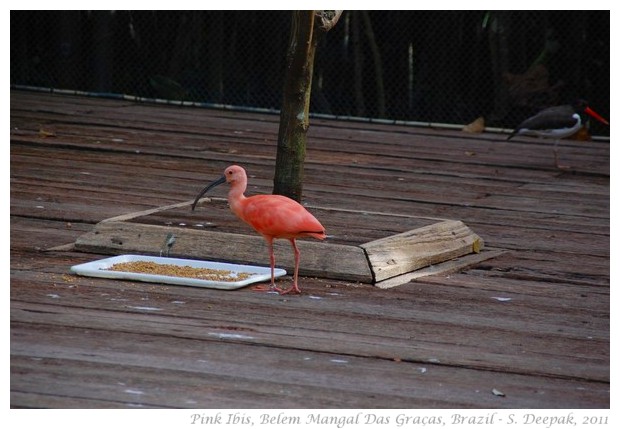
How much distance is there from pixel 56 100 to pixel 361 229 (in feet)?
22.6

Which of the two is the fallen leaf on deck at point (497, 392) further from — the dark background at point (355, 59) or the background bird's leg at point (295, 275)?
the dark background at point (355, 59)

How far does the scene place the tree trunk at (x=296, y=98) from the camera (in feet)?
18.2

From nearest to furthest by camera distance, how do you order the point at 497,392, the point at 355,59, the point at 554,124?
the point at 497,392
the point at 554,124
the point at 355,59

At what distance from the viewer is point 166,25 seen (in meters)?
12.9

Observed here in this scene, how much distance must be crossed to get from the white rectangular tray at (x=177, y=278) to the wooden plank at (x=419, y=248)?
431 millimetres

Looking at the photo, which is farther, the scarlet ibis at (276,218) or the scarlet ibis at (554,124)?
the scarlet ibis at (554,124)

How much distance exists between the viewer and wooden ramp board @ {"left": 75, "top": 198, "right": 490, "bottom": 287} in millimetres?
5309

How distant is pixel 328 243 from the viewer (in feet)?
17.7

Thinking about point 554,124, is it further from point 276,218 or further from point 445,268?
point 276,218

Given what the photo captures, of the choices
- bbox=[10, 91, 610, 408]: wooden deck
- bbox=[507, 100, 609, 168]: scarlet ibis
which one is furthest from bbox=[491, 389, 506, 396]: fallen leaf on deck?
bbox=[507, 100, 609, 168]: scarlet ibis

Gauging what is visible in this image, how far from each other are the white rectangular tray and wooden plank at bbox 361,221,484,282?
43 centimetres

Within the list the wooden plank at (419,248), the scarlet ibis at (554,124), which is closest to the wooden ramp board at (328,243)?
the wooden plank at (419,248)

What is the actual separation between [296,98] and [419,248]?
90 cm

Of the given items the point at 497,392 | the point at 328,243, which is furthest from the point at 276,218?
the point at 497,392
